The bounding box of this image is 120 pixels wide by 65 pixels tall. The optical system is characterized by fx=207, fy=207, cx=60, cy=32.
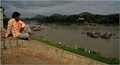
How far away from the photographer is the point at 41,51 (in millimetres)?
4977

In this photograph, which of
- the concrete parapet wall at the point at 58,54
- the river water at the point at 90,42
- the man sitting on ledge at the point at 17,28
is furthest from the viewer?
the river water at the point at 90,42

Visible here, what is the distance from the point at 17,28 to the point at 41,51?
2.62 ft

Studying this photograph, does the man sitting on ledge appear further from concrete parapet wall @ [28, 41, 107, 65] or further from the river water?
the river water

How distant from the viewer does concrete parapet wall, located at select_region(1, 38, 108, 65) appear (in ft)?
15.5

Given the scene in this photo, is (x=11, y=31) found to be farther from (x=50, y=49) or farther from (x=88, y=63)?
(x=88, y=63)

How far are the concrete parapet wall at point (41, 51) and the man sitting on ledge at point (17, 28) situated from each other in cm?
15

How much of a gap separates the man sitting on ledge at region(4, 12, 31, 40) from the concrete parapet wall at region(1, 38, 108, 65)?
15 cm

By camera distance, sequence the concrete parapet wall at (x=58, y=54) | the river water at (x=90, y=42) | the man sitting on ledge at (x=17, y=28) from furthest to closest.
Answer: the river water at (x=90, y=42), the man sitting on ledge at (x=17, y=28), the concrete parapet wall at (x=58, y=54)

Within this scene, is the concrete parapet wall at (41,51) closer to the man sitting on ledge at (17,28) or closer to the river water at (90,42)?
the man sitting on ledge at (17,28)

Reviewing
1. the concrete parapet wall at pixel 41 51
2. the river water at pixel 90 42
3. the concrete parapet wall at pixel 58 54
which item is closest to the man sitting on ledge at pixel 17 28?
the concrete parapet wall at pixel 41 51

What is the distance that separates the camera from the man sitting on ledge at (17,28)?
4.90 m

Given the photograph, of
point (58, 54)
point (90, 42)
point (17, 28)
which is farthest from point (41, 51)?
point (90, 42)

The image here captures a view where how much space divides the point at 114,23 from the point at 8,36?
62.4 meters

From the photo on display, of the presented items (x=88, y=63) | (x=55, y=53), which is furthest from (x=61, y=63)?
(x=88, y=63)
